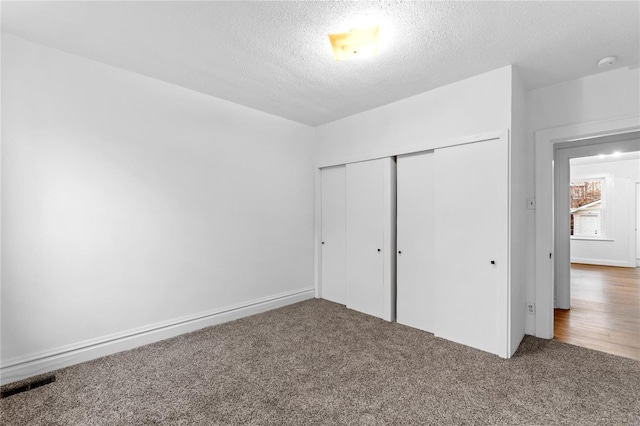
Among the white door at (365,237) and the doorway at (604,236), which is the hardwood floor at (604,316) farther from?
the white door at (365,237)

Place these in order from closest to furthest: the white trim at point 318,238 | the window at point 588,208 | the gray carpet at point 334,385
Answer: the gray carpet at point 334,385
the white trim at point 318,238
the window at point 588,208

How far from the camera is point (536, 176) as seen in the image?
9.82 ft

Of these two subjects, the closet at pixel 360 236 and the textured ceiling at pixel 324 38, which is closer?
the textured ceiling at pixel 324 38

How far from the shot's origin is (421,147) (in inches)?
122

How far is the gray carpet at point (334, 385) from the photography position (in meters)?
1.80

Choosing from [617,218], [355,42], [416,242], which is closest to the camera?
[355,42]

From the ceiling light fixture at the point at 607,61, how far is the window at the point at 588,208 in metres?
6.57

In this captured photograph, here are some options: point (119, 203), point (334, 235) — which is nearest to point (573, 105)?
point (334, 235)

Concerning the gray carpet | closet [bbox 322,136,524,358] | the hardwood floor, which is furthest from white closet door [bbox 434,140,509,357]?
Answer: the hardwood floor

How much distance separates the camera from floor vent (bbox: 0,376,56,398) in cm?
201

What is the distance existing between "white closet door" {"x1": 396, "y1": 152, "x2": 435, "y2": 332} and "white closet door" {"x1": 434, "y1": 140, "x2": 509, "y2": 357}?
14 cm

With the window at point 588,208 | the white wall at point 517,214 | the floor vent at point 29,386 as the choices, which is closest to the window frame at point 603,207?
the window at point 588,208

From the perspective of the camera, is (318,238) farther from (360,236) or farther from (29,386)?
(29,386)

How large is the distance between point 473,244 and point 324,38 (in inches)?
88.7
